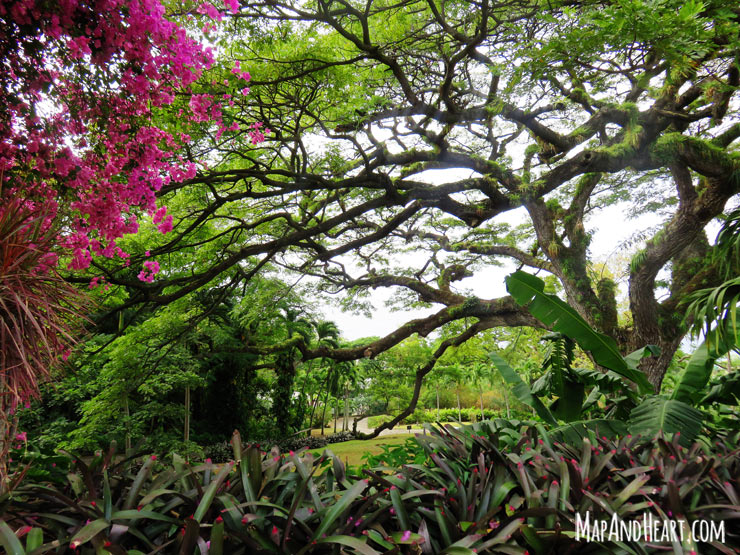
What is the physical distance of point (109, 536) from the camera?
1072 mm

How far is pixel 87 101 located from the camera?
Result: 7.45 feet

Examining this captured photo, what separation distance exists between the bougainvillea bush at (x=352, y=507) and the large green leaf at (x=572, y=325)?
116 centimetres

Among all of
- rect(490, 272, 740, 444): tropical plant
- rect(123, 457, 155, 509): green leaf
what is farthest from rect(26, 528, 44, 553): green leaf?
rect(490, 272, 740, 444): tropical plant

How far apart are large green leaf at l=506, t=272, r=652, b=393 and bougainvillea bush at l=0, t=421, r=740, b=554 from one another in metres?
1.16

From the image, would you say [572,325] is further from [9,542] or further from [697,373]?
[9,542]

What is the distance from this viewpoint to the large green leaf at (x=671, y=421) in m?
2.35

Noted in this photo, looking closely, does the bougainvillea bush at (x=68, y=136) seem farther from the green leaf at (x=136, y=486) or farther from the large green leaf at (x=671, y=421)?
the large green leaf at (x=671, y=421)

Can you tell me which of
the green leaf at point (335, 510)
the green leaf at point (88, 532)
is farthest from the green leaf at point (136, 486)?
the green leaf at point (335, 510)

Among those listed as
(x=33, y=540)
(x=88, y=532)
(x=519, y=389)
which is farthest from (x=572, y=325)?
(x=33, y=540)

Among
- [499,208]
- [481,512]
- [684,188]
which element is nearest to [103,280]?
[481,512]

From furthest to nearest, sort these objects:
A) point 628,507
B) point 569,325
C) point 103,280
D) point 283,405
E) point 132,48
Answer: point 283,405 → point 103,280 → point 569,325 → point 132,48 → point 628,507

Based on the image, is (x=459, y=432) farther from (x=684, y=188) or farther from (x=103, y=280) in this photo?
(x=684, y=188)

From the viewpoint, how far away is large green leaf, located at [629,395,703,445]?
2.35 m

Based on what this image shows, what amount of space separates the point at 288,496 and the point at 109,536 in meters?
0.51
